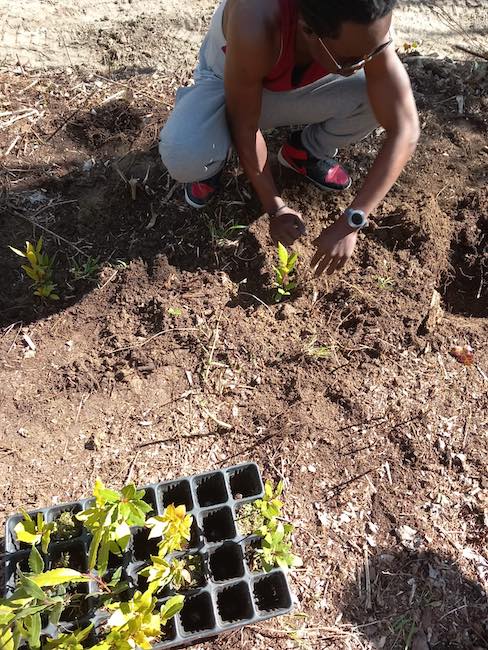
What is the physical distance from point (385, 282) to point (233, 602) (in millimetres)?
1515

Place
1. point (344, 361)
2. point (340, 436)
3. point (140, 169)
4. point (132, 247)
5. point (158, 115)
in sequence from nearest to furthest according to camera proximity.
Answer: point (340, 436) → point (344, 361) → point (132, 247) → point (140, 169) → point (158, 115)

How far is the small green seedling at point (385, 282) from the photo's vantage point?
2.56m

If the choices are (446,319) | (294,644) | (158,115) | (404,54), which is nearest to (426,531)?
(294,644)

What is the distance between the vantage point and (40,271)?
2.43m

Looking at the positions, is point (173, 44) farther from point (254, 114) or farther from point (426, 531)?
point (426, 531)

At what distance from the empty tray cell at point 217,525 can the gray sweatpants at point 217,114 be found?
4.84 ft

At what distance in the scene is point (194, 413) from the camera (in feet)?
7.47

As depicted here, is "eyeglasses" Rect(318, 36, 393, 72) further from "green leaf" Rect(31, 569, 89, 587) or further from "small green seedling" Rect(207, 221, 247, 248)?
"green leaf" Rect(31, 569, 89, 587)

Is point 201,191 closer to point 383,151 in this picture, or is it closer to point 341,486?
point 383,151

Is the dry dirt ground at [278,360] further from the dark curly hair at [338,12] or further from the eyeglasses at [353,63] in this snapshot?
the dark curly hair at [338,12]

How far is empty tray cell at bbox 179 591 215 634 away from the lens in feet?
5.69

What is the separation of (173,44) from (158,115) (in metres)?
0.76

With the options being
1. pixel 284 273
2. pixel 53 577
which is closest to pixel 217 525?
pixel 53 577

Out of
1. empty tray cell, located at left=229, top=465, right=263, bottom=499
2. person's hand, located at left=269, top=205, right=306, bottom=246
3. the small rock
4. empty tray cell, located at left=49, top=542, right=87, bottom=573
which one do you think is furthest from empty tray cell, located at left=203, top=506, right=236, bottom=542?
person's hand, located at left=269, top=205, right=306, bottom=246
